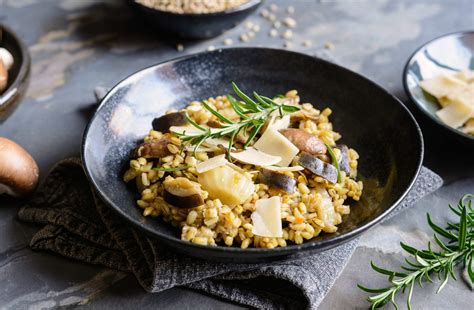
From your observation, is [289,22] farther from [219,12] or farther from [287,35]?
[219,12]

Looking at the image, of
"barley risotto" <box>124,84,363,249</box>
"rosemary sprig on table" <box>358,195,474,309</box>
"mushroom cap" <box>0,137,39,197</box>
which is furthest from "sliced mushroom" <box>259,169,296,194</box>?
"mushroom cap" <box>0,137,39,197</box>

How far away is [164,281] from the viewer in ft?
5.65

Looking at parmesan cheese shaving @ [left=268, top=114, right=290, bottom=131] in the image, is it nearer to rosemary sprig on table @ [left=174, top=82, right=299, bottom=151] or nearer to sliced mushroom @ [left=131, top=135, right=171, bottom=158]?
rosemary sprig on table @ [left=174, top=82, right=299, bottom=151]

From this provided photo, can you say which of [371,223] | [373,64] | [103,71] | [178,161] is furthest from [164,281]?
[373,64]

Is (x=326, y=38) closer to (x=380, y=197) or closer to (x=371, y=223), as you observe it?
(x=380, y=197)

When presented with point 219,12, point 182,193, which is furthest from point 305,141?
point 219,12

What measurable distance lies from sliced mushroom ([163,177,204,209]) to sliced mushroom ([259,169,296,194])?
0.74ft

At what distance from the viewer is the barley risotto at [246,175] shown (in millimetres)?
1730

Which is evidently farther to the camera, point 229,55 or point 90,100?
point 90,100

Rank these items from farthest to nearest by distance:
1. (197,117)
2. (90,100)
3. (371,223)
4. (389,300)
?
(90,100)
(197,117)
(389,300)
(371,223)

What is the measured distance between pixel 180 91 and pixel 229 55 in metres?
0.26

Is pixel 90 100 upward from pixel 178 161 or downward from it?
downward

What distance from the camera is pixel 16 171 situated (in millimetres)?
2010

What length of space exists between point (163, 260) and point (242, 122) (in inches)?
21.1
